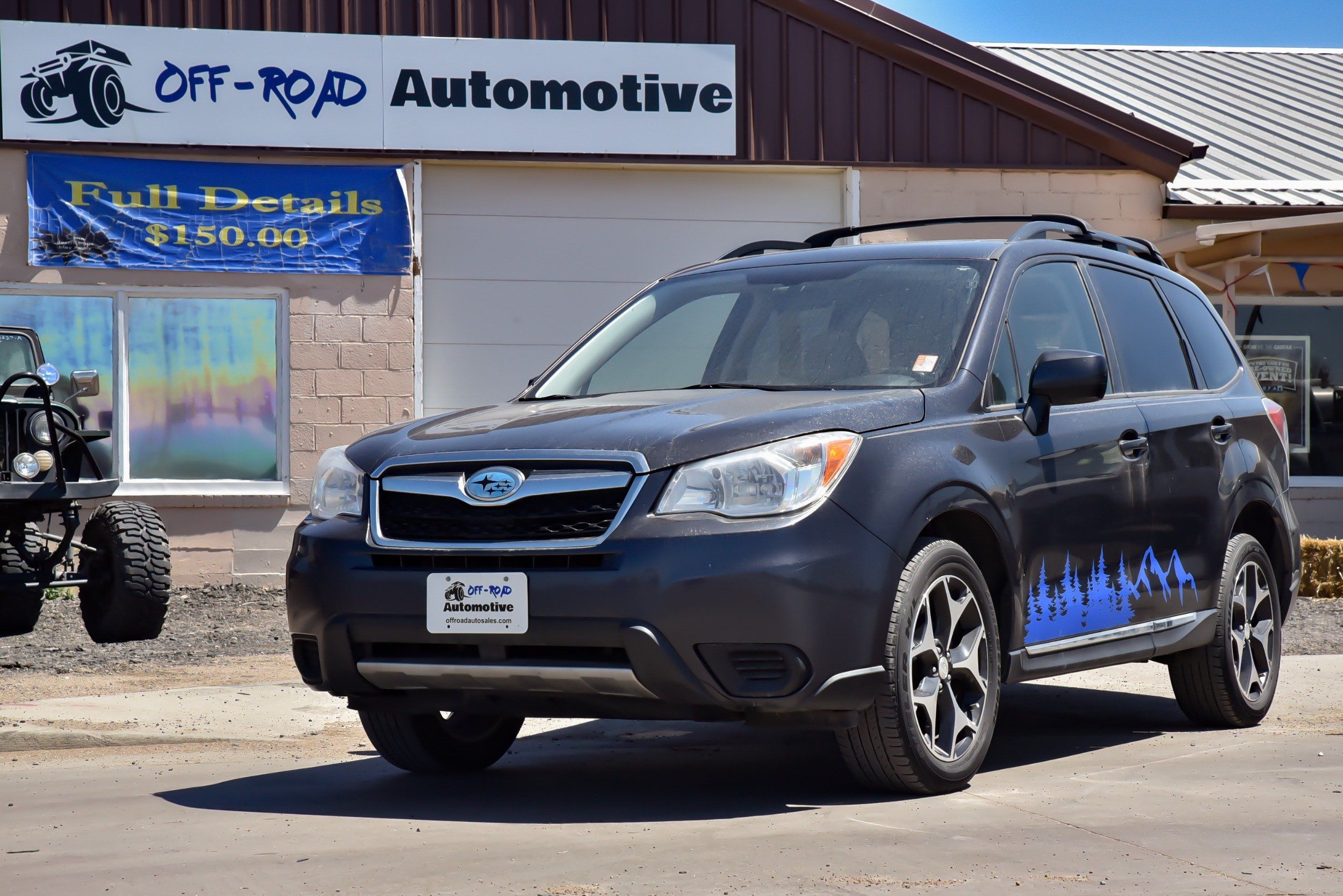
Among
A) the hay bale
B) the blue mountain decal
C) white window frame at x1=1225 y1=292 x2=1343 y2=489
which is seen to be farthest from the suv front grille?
white window frame at x1=1225 y1=292 x2=1343 y2=489

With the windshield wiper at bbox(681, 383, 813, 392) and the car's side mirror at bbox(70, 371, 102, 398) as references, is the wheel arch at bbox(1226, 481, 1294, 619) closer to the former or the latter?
the windshield wiper at bbox(681, 383, 813, 392)

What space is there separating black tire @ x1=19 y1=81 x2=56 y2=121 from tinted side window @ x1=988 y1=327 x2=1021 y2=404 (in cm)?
947

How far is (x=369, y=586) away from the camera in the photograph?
16.3ft

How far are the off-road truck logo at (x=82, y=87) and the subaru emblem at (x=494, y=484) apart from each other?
922 centimetres

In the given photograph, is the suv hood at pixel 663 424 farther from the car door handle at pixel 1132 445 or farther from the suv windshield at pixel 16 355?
the suv windshield at pixel 16 355

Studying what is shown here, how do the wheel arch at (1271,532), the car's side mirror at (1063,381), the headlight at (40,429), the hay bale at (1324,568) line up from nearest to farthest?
1. the car's side mirror at (1063,381)
2. the wheel arch at (1271,532)
3. the headlight at (40,429)
4. the hay bale at (1324,568)

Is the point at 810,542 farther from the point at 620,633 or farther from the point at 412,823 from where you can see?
the point at 412,823

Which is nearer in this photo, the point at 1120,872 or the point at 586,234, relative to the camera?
the point at 1120,872

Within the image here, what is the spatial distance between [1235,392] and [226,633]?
6561mm

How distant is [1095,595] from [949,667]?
918 millimetres

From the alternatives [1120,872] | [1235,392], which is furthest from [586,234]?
[1120,872]

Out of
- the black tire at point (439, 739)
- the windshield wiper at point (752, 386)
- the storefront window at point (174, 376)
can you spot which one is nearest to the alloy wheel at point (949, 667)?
the windshield wiper at point (752, 386)

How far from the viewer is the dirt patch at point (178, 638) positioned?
927cm

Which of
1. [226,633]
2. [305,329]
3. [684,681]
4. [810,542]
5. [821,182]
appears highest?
[821,182]
